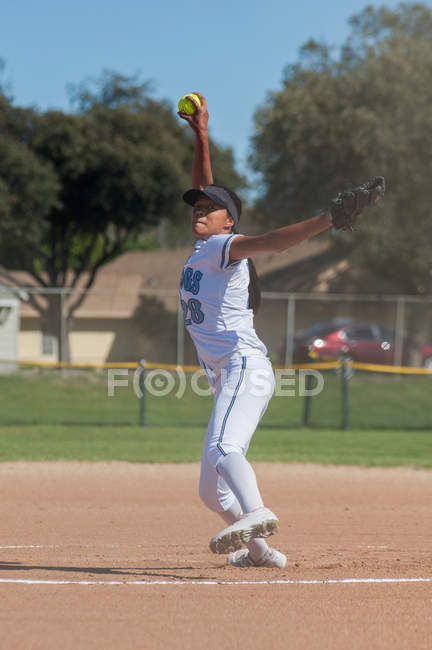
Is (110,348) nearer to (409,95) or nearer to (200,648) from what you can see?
(409,95)

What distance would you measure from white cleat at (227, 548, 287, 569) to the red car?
1667 centimetres

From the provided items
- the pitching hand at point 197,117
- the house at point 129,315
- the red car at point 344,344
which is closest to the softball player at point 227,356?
the pitching hand at point 197,117

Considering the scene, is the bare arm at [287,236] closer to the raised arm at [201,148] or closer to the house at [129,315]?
the raised arm at [201,148]

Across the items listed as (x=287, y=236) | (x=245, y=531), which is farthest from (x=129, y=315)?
(x=287, y=236)

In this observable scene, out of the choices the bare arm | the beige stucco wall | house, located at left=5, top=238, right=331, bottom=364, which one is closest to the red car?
house, located at left=5, top=238, right=331, bottom=364

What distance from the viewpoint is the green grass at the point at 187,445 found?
10.9 meters

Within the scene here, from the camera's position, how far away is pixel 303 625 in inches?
151

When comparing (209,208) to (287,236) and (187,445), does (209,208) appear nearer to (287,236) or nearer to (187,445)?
(287,236)

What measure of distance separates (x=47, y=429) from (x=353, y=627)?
34.4ft

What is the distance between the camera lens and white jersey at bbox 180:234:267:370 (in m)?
4.52

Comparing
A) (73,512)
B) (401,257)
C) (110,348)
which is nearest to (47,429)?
(73,512)

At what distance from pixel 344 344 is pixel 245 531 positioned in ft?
60.7

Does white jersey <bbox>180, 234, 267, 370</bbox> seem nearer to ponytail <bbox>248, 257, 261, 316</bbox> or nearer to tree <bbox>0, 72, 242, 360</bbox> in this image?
ponytail <bbox>248, 257, 261, 316</bbox>

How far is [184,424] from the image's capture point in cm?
1478
